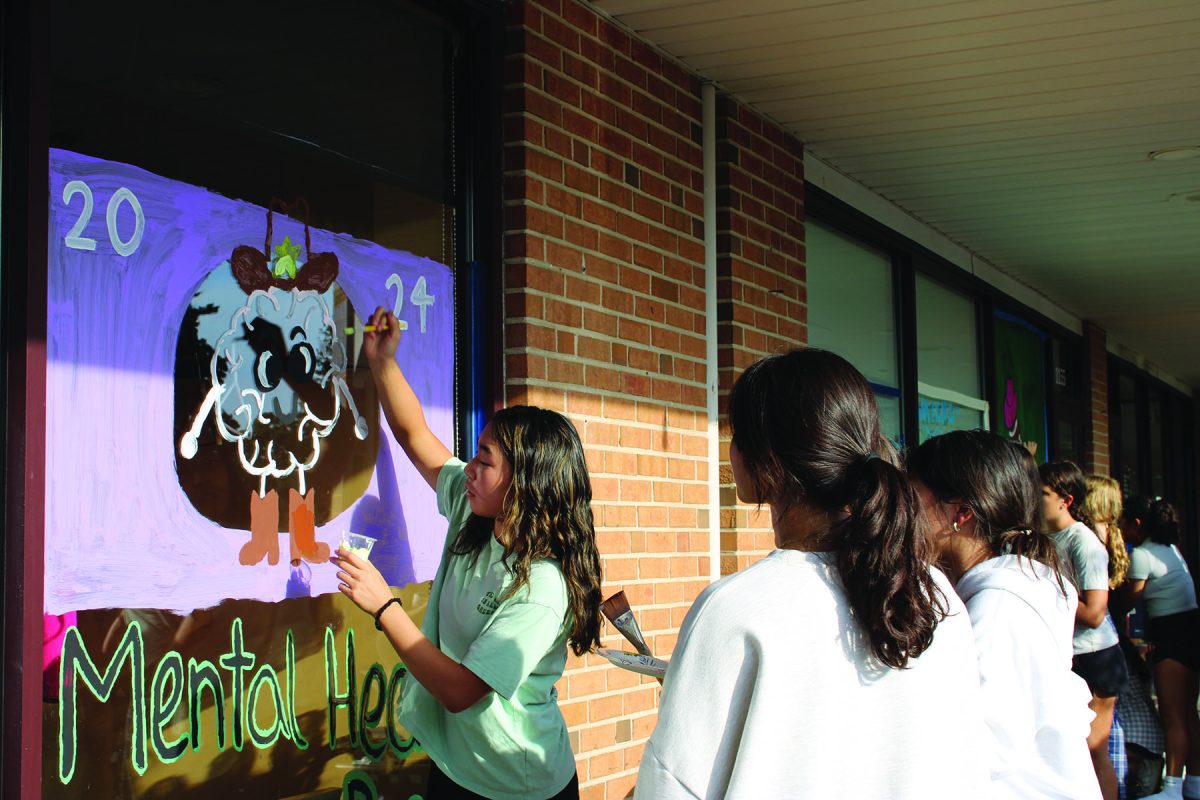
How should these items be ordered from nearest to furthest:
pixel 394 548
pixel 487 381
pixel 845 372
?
pixel 845 372
pixel 394 548
pixel 487 381

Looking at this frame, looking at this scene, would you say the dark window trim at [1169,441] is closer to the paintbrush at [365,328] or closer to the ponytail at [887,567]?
the paintbrush at [365,328]

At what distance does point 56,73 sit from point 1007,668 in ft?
7.76

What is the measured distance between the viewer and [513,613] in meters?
2.72

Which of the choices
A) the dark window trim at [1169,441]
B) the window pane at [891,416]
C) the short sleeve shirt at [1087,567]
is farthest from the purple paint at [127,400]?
the dark window trim at [1169,441]

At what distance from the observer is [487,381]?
412cm

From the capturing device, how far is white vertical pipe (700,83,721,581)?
5.20 metres

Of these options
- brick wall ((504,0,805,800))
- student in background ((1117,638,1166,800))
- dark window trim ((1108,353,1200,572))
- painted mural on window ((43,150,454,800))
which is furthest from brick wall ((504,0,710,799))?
dark window trim ((1108,353,1200,572))

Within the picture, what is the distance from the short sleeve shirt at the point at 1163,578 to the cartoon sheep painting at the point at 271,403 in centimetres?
520

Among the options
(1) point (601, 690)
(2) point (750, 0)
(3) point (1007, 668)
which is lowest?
(1) point (601, 690)

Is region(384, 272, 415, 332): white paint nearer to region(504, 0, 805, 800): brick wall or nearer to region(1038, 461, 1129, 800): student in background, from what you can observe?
region(504, 0, 805, 800): brick wall

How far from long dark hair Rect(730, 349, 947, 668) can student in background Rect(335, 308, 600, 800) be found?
3.60 feet

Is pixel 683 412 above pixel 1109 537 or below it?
above

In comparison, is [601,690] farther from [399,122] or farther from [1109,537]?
[1109,537]

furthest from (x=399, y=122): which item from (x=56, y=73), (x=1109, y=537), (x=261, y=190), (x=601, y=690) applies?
(x=1109, y=537)
